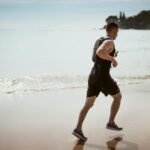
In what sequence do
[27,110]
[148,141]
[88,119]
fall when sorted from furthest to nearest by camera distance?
[27,110] < [88,119] < [148,141]

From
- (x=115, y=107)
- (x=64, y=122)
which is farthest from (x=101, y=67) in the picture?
(x=64, y=122)

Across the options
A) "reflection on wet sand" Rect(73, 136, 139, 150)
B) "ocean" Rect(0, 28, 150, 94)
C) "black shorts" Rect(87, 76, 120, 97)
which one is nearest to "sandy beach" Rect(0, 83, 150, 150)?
"reflection on wet sand" Rect(73, 136, 139, 150)

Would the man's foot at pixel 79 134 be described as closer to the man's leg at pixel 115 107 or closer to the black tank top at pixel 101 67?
the man's leg at pixel 115 107

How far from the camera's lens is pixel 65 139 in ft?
14.3

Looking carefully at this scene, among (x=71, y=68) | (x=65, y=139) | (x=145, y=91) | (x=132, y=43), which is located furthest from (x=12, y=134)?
(x=132, y=43)

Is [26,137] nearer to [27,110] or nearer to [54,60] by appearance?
[27,110]

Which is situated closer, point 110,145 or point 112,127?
point 110,145

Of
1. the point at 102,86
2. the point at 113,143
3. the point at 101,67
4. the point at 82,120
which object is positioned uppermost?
the point at 101,67

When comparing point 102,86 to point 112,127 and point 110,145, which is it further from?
point 110,145

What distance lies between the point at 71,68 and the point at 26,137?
17.2 feet

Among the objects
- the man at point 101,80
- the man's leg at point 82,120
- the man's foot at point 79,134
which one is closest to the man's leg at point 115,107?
the man at point 101,80

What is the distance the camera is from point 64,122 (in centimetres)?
498

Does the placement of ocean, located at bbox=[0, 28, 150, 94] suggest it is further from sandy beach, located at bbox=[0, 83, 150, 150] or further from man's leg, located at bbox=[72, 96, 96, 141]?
man's leg, located at bbox=[72, 96, 96, 141]

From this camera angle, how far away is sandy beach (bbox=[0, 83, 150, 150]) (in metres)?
4.20
